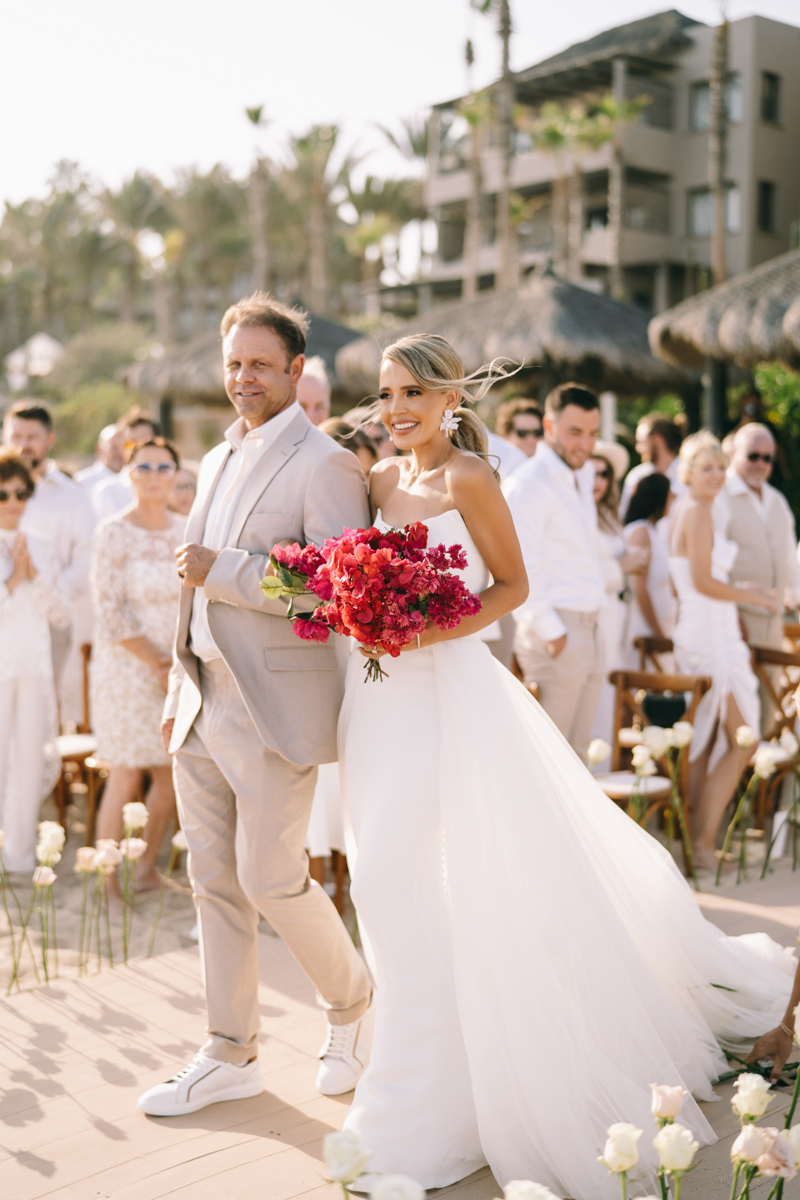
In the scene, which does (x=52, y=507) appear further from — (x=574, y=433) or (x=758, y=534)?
(x=758, y=534)

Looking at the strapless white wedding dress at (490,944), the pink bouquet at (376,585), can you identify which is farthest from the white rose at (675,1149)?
the pink bouquet at (376,585)

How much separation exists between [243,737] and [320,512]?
2.27 ft

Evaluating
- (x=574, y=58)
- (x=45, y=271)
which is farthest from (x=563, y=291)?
(x=45, y=271)

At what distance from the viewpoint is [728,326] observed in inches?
465

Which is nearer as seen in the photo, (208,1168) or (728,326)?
(208,1168)

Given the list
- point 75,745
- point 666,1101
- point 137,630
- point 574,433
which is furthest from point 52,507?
point 666,1101

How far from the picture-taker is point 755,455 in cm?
658

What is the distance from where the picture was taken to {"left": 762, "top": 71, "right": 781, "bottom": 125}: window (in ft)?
107

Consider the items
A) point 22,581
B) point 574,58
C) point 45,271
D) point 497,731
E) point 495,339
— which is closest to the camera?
point 497,731

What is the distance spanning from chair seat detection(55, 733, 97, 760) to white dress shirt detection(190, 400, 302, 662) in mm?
3114

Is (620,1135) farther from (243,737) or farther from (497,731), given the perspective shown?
(243,737)

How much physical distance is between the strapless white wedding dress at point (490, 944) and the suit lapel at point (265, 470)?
487 mm

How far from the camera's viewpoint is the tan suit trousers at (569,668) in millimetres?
5832

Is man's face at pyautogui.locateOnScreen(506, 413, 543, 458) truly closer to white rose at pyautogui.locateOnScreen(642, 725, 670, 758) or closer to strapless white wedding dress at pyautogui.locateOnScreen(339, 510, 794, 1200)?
white rose at pyautogui.locateOnScreen(642, 725, 670, 758)
